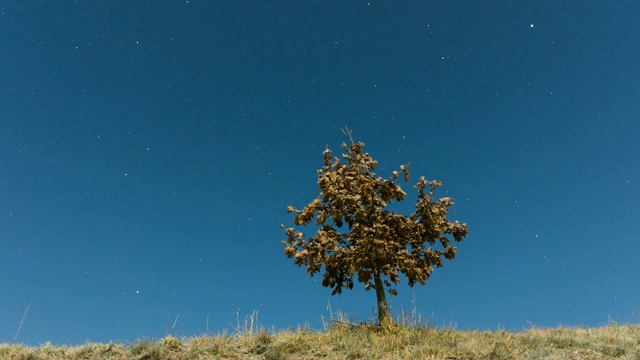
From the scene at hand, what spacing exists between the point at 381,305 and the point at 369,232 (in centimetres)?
286

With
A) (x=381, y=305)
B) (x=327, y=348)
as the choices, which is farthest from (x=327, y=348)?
(x=381, y=305)

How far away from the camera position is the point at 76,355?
37.9 feet

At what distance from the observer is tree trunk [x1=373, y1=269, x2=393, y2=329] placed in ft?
57.9

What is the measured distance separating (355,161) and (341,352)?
10672 millimetres

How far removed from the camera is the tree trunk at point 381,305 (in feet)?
57.9

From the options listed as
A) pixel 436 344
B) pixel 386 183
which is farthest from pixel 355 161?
pixel 436 344

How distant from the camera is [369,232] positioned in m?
18.8

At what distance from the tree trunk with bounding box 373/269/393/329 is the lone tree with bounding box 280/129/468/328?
0.13 feet

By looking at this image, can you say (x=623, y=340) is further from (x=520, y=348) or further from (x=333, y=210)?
(x=333, y=210)

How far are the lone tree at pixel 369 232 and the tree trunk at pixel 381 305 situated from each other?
4 centimetres

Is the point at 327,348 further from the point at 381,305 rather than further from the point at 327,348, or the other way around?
the point at 381,305

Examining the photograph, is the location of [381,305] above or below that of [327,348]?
above

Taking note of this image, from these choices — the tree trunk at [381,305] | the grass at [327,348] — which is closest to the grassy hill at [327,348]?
the grass at [327,348]

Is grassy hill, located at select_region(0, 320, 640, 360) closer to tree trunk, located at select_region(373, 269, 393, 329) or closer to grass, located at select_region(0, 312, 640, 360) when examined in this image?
grass, located at select_region(0, 312, 640, 360)
